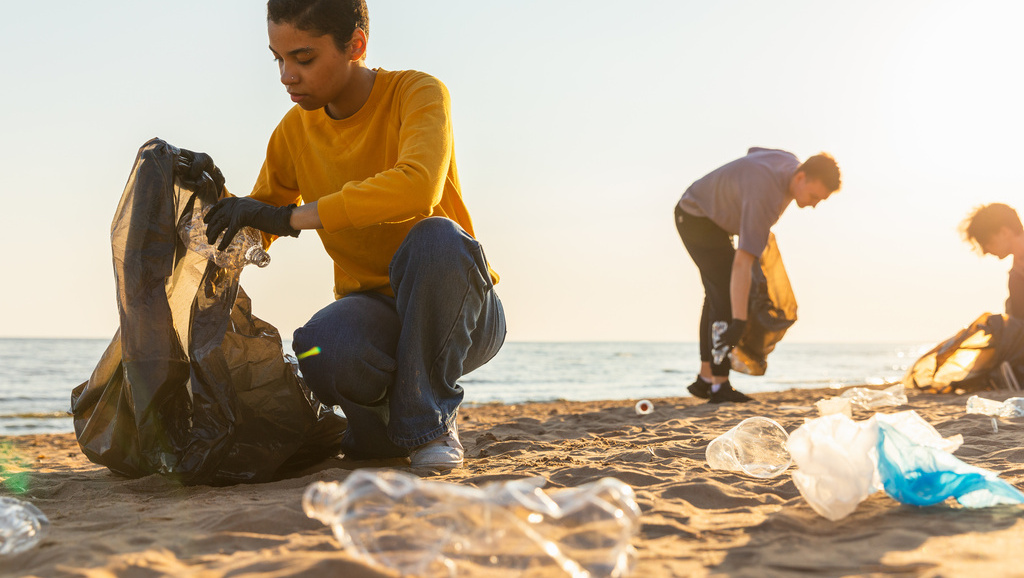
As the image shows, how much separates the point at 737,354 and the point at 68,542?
164 inches

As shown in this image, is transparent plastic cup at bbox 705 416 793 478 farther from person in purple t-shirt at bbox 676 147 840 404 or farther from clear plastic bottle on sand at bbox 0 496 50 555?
person in purple t-shirt at bbox 676 147 840 404

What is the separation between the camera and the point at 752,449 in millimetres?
2354

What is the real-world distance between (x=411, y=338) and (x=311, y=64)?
2.89 feet

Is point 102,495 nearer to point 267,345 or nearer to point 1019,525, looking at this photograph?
point 267,345

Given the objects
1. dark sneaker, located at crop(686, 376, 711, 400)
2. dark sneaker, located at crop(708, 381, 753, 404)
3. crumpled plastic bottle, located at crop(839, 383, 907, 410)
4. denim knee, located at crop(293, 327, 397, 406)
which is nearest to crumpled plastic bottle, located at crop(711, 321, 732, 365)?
dark sneaker, located at crop(708, 381, 753, 404)

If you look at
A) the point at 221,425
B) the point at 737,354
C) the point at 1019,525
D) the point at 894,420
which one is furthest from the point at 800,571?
the point at 737,354

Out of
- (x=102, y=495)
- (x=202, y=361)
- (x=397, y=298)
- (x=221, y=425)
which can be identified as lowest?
(x=102, y=495)

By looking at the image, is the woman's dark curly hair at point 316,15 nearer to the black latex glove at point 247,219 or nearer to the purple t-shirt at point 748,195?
the black latex glove at point 247,219

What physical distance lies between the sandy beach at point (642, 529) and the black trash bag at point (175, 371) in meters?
0.12

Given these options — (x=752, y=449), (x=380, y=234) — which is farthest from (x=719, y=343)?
(x=380, y=234)

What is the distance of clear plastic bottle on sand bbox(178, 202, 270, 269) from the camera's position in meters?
2.36

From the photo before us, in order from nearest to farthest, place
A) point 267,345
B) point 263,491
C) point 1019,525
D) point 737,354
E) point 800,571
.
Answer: point 800,571, point 1019,525, point 263,491, point 267,345, point 737,354

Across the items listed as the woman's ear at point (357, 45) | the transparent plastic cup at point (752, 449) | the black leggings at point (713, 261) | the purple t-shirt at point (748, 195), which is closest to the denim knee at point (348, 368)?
the woman's ear at point (357, 45)

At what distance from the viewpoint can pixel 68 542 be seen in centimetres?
149
